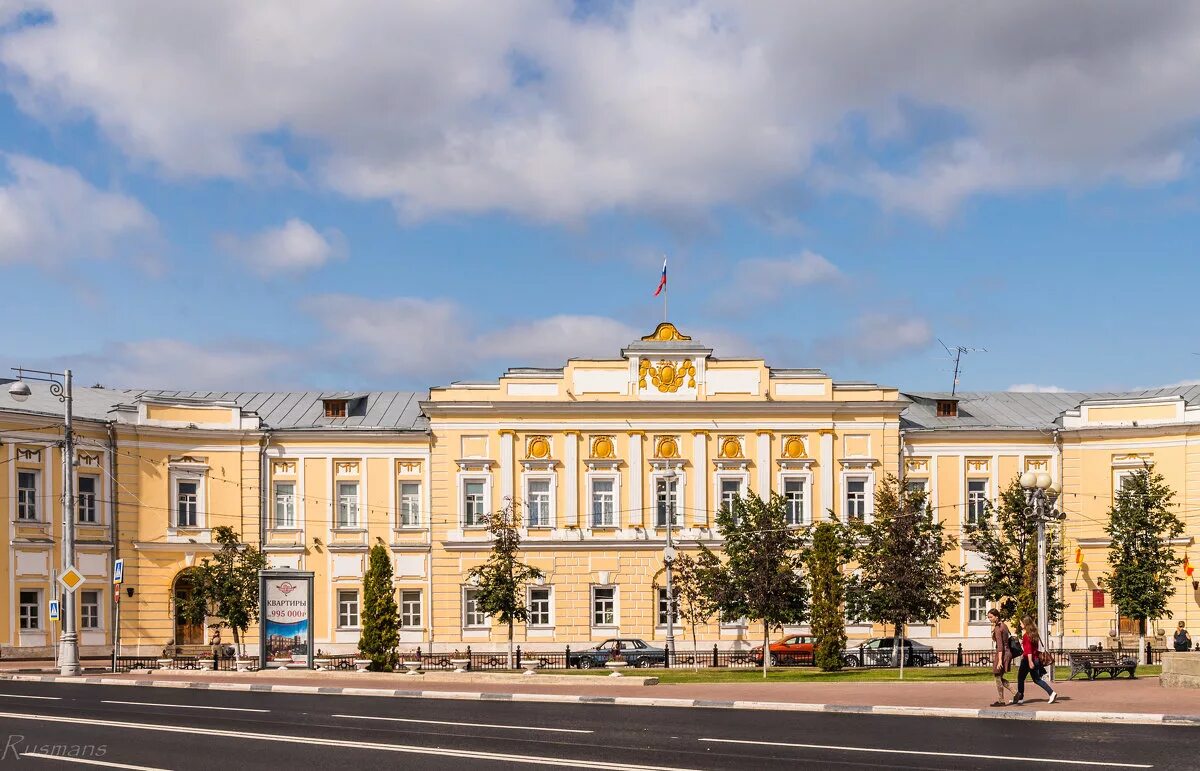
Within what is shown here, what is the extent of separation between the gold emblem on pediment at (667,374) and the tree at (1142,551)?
59.2 feet

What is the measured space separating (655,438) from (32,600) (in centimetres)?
2596

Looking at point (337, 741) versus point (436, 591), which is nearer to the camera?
point (337, 741)

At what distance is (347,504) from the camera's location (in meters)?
62.4

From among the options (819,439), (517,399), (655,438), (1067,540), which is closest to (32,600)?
(517,399)

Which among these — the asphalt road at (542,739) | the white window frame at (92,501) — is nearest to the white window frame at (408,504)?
the white window frame at (92,501)

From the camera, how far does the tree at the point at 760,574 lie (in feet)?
153

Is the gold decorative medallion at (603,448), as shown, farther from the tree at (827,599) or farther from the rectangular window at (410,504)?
the tree at (827,599)

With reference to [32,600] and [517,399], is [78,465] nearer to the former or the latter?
[32,600]

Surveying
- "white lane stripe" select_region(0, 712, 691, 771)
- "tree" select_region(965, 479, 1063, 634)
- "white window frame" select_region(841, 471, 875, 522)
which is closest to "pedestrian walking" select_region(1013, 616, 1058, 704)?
"white lane stripe" select_region(0, 712, 691, 771)

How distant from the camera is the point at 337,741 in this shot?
21891mm

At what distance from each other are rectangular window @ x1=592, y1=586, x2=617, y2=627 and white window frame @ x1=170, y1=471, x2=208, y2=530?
17186 mm

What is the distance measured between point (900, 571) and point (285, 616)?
19.8 meters

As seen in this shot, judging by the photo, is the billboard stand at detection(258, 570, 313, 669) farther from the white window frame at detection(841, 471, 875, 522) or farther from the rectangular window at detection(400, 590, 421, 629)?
the white window frame at detection(841, 471, 875, 522)

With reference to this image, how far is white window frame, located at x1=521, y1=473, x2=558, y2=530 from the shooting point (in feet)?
198
